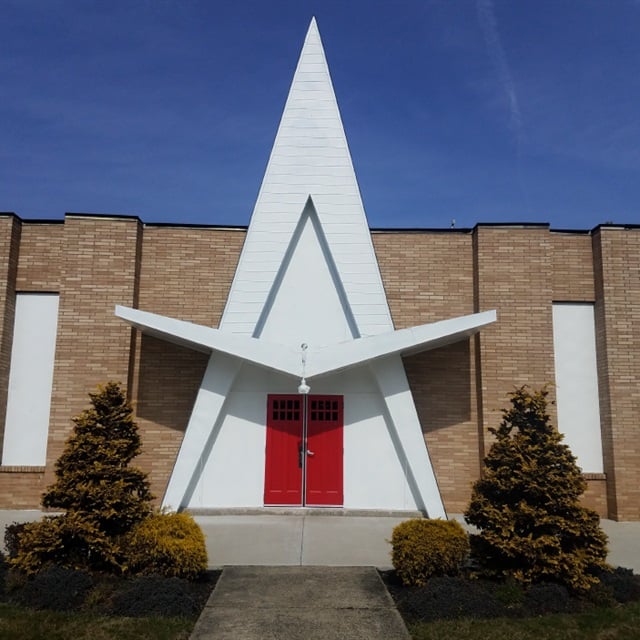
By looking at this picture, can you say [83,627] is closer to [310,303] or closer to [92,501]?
[92,501]

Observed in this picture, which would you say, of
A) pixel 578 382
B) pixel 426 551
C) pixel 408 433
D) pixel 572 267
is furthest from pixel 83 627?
pixel 572 267

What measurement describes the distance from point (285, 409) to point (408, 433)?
2.74m

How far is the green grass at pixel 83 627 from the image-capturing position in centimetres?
614

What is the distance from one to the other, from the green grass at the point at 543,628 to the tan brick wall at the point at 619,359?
6.96m

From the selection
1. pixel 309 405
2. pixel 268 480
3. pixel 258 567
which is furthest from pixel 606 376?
pixel 258 567

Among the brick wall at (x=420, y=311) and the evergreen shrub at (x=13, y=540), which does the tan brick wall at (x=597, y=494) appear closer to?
the brick wall at (x=420, y=311)

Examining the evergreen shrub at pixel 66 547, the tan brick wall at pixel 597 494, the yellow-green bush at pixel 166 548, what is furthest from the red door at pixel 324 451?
the evergreen shrub at pixel 66 547

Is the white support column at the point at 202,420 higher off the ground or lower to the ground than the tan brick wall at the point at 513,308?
lower

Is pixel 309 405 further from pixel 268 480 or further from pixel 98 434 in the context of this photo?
pixel 98 434

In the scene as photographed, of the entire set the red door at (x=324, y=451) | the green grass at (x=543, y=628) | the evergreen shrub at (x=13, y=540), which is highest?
the red door at (x=324, y=451)

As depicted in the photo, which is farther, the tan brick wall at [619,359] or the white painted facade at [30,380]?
the white painted facade at [30,380]

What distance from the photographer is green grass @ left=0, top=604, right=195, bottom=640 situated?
20.2 feet

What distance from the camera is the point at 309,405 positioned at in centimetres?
1343

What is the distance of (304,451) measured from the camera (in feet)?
43.0
